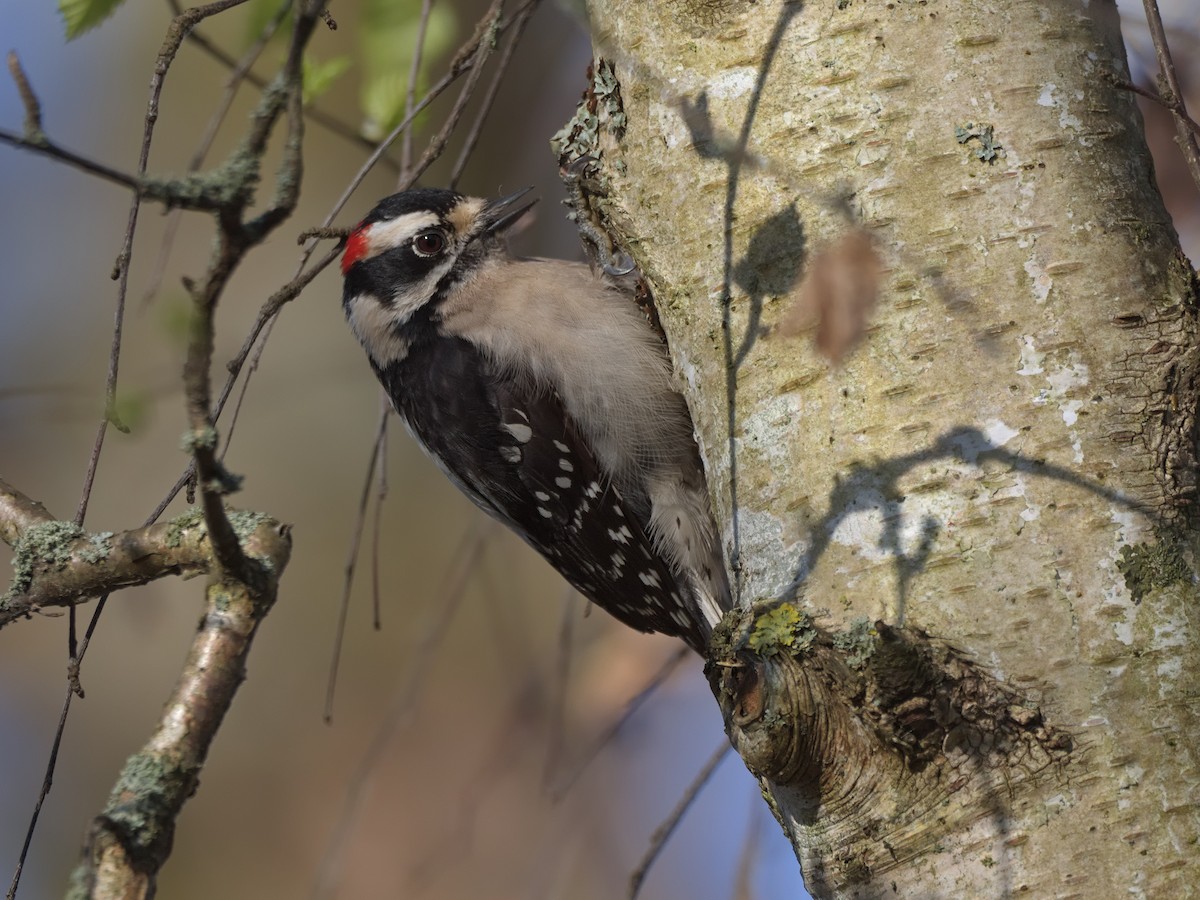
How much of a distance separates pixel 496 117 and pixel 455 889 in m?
3.91

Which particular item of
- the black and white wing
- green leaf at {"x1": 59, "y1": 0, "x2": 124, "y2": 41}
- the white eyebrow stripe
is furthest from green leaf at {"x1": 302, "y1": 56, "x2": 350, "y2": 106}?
the black and white wing

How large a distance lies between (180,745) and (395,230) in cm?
231

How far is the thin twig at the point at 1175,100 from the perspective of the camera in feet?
5.01

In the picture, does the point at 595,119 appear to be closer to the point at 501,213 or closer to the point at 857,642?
the point at 501,213

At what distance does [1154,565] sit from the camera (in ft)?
5.36

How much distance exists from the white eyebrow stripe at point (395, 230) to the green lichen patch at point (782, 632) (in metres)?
2.23

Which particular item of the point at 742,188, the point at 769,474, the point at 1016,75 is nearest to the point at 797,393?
the point at 769,474

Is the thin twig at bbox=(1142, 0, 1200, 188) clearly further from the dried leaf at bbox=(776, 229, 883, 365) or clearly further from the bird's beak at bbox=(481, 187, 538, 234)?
the bird's beak at bbox=(481, 187, 538, 234)

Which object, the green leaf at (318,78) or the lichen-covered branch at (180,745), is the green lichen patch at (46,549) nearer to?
the lichen-covered branch at (180,745)

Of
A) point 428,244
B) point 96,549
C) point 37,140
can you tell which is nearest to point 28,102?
point 37,140

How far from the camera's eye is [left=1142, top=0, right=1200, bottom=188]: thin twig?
1.53 m

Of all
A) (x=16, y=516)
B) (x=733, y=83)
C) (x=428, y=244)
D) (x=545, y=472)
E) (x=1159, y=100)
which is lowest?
(x=16, y=516)

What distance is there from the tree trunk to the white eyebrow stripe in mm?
1687

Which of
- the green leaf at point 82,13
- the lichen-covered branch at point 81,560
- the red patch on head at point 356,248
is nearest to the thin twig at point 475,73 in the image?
the green leaf at point 82,13
